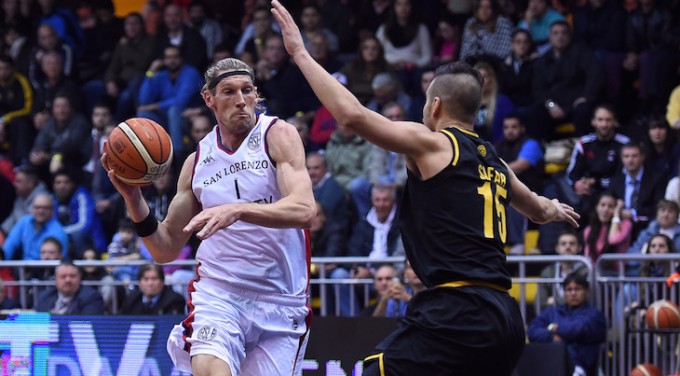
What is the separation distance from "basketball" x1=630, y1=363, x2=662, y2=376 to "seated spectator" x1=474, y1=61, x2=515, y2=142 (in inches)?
174

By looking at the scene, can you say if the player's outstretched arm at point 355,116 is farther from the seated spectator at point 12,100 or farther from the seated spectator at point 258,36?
the seated spectator at point 12,100

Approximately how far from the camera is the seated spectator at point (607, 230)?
39.7 ft

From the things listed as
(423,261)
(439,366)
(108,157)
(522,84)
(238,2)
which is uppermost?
(238,2)

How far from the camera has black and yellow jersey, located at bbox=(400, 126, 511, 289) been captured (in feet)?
18.6

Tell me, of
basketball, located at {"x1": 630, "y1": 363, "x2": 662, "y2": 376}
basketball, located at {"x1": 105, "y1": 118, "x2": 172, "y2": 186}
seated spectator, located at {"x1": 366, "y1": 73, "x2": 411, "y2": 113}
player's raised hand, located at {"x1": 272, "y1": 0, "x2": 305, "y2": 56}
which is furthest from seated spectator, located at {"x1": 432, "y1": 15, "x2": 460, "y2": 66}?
player's raised hand, located at {"x1": 272, "y1": 0, "x2": 305, "y2": 56}

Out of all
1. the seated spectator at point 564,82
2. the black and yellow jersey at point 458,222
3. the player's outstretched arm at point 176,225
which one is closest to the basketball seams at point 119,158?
the player's outstretched arm at point 176,225

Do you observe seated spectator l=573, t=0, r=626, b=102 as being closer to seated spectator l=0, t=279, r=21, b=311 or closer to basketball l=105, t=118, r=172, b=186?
seated spectator l=0, t=279, r=21, b=311

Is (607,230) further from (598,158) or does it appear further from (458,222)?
(458,222)

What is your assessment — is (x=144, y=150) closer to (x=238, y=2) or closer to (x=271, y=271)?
(x=271, y=271)

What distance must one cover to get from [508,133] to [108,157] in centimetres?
764

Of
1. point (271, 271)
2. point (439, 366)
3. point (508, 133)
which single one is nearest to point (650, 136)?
point (508, 133)

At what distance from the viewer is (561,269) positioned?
11445 mm

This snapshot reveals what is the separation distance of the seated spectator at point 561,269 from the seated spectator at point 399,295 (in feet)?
4.32

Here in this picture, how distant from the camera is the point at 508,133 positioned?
13.7 metres
